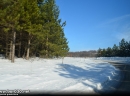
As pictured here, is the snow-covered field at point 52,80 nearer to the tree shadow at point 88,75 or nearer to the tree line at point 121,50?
the tree shadow at point 88,75

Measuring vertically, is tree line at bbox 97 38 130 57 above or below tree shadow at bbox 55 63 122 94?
above

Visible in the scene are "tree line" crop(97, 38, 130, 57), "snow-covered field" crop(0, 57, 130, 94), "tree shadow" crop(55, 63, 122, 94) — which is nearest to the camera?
"snow-covered field" crop(0, 57, 130, 94)

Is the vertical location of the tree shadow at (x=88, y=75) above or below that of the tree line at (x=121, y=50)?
below

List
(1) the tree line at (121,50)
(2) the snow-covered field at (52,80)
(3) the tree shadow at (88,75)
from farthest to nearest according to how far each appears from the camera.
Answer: (1) the tree line at (121,50), (3) the tree shadow at (88,75), (2) the snow-covered field at (52,80)

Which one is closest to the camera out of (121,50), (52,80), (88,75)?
(52,80)

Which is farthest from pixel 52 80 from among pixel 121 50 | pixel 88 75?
pixel 121 50

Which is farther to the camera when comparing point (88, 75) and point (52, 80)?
point (88, 75)

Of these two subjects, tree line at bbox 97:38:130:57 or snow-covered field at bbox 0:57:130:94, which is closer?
snow-covered field at bbox 0:57:130:94

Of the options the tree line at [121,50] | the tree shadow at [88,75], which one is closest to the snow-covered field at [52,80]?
the tree shadow at [88,75]

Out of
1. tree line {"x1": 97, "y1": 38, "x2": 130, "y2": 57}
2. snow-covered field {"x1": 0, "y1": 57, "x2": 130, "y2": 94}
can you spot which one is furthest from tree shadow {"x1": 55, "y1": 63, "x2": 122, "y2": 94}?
tree line {"x1": 97, "y1": 38, "x2": 130, "y2": 57}

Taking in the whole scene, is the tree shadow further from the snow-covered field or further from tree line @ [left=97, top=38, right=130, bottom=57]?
tree line @ [left=97, top=38, right=130, bottom=57]

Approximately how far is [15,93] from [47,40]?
81.2 feet

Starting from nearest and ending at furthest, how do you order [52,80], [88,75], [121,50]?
[52,80] → [88,75] → [121,50]

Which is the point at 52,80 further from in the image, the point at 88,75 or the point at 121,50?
the point at 121,50
